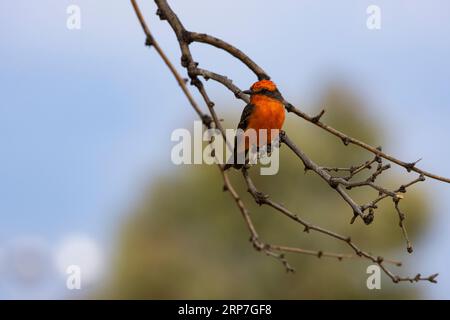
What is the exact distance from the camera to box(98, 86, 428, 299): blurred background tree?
25.5 m

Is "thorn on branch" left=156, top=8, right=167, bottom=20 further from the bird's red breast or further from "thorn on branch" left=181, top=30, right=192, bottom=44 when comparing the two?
the bird's red breast

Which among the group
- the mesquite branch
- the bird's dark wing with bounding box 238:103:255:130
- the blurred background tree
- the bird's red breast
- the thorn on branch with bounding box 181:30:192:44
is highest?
the blurred background tree

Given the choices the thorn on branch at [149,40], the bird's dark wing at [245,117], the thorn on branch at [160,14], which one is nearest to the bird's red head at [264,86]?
the bird's dark wing at [245,117]

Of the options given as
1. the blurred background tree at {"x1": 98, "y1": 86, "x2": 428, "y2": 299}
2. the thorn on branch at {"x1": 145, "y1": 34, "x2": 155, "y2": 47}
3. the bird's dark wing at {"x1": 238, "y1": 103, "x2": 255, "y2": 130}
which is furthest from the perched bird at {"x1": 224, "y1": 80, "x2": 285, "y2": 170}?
the blurred background tree at {"x1": 98, "y1": 86, "x2": 428, "y2": 299}

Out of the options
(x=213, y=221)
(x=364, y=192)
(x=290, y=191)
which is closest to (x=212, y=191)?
(x=213, y=221)

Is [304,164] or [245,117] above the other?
[245,117]

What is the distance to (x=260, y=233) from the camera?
26234 millimetres

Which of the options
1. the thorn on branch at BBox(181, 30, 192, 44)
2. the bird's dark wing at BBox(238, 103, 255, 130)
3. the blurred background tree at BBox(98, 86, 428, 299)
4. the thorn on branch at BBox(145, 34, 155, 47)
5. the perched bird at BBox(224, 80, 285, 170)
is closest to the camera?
the thorn on branch at BBox(145, 34, 155, 47)

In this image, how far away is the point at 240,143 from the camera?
6668 mm

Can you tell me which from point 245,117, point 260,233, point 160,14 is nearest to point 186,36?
point 160,14

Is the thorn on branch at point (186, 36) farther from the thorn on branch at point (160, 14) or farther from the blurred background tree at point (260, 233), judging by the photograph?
the blurred background tree at point (260, 233)

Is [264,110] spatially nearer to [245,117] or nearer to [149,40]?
[245,117]
